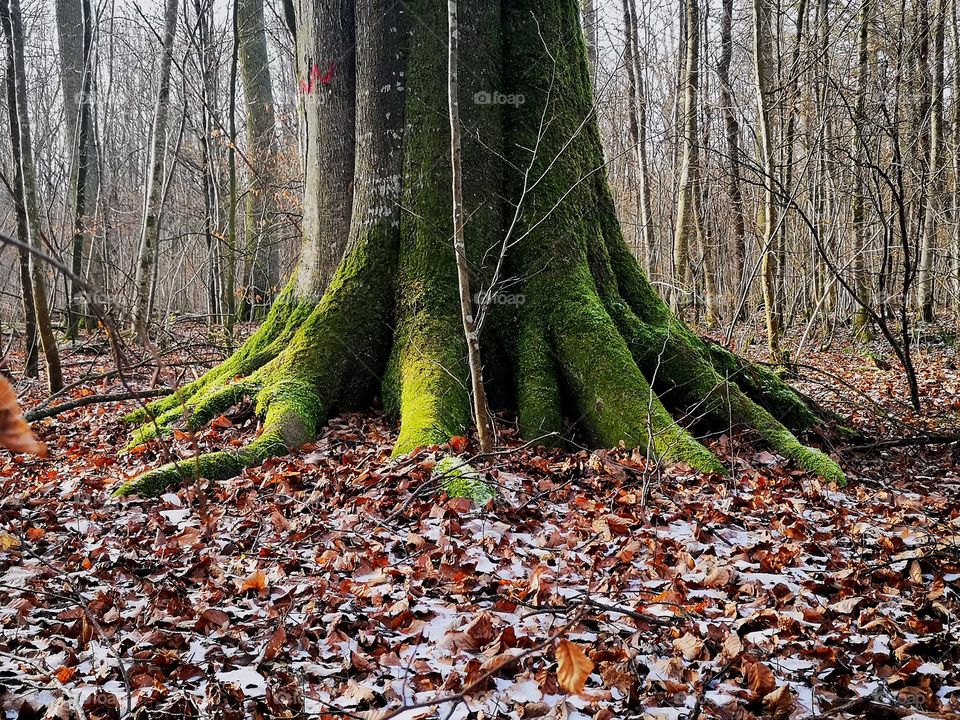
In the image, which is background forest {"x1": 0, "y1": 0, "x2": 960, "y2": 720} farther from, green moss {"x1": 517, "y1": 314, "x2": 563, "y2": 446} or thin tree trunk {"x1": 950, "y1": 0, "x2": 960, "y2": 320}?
thin tree trunk {"x1": 950, "y1": 0, "x2": 960, "y2": 320}

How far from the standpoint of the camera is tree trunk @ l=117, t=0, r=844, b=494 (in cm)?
543

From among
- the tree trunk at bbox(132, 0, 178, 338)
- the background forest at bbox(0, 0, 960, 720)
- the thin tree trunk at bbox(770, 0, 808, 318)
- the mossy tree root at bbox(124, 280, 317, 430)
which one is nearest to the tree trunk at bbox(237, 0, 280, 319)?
the tree trunk at bbox(132, 0, 178, 338)

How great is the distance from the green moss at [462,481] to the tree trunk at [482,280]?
83 centimetres

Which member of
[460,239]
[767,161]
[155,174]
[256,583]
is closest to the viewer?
[256,583]

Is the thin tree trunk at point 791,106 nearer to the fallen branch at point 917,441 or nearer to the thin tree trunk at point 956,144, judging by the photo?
the thin tree trunk at point 956,144

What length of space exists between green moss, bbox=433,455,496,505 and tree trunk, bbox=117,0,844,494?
2.73 feet

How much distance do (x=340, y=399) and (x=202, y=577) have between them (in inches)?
96.8

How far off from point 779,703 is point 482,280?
153 inches

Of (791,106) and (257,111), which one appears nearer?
(791,106)

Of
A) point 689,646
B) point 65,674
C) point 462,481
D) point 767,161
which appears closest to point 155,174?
point 462,481

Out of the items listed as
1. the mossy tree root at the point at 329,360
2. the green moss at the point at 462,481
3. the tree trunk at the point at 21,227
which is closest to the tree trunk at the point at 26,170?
the tree trunk at the point at 21,227

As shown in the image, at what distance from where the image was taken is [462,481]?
4234 mm

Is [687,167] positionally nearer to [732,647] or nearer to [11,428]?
[732,647]

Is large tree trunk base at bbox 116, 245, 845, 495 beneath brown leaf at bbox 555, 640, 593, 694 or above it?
above
